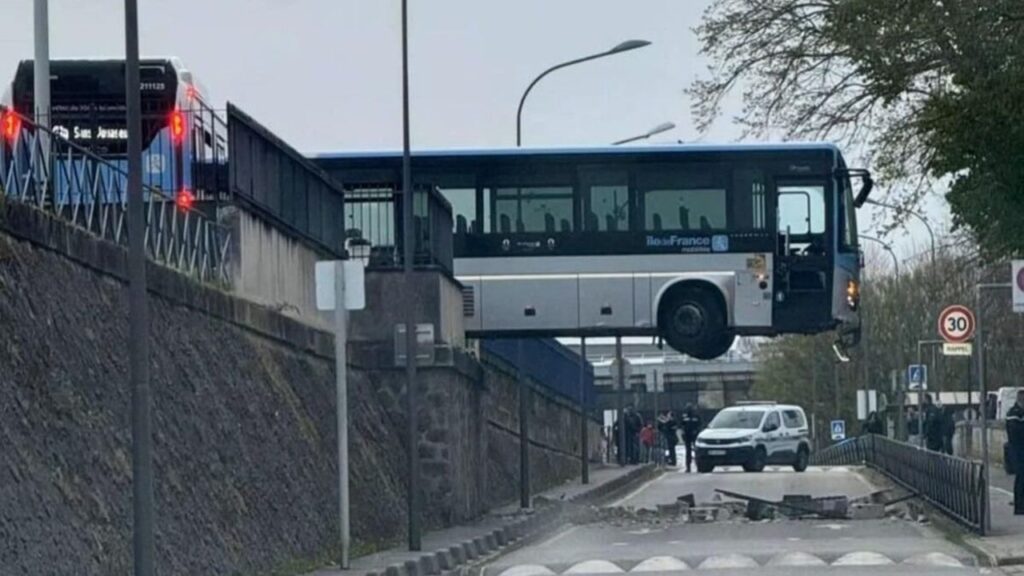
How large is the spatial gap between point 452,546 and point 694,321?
9706 millimetres

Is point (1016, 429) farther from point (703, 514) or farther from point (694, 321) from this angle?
point (694, 321)

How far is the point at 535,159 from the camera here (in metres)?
35.3

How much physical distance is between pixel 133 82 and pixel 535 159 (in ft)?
69.1

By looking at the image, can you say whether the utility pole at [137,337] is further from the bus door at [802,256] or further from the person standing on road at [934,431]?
the person standing on road at [934,431]

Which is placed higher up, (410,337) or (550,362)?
(410,337)

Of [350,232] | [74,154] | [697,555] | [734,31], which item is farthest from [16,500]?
[350,232]

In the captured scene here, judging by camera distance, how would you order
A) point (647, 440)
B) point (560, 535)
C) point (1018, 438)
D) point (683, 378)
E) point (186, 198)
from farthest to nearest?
point (683, 378) → point (647, 440) → point (560, 535) → point (1018, 438) → point (186, 198)

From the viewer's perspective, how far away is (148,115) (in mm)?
28141

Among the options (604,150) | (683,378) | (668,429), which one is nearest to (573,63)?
(604,150)

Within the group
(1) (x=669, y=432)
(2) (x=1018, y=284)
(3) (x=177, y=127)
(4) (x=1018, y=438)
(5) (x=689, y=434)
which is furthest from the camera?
(1) (x=669, y=432)

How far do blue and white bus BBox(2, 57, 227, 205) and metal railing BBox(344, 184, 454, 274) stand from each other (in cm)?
386

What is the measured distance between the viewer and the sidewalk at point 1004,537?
22250mm

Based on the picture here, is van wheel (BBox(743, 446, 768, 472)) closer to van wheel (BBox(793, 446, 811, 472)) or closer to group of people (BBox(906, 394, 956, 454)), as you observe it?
van wheel (BBox(793, 446, 811, 472))

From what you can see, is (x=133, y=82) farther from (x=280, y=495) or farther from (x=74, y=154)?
(x=280, y=495)
